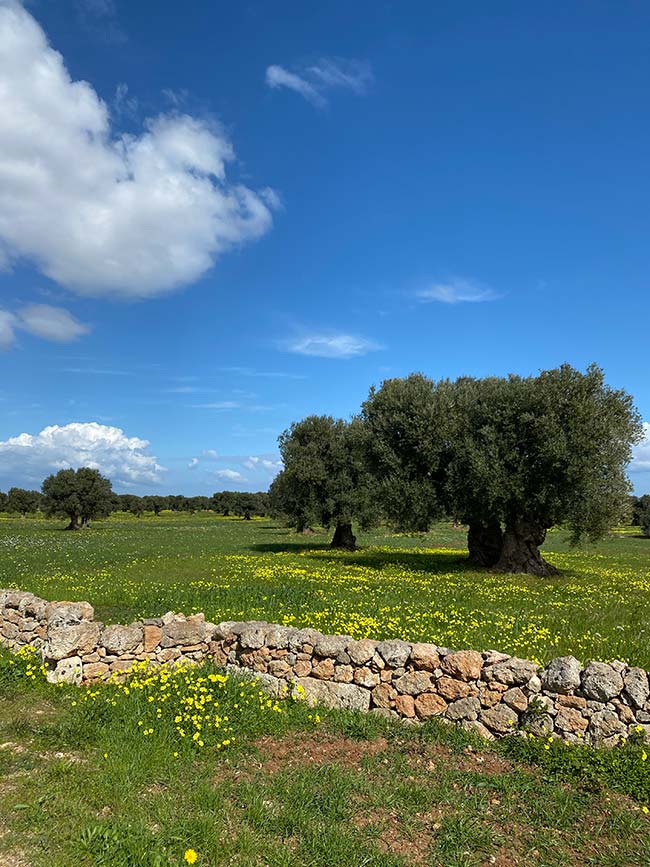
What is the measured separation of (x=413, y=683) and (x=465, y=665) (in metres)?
0.85

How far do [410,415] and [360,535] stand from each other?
3798 centimetres

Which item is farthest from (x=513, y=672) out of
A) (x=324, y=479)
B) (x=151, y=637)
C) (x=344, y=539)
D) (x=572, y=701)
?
(x=344, y=539)

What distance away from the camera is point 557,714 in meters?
7.46

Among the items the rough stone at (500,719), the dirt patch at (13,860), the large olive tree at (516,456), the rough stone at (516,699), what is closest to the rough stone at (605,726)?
the rough stone at (516,699)

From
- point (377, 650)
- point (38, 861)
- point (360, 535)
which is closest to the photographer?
point (38, 861)

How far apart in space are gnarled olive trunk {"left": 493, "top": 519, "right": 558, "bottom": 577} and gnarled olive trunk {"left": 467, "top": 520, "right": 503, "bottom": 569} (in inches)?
82.0

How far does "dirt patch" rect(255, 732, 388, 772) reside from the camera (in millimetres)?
6887

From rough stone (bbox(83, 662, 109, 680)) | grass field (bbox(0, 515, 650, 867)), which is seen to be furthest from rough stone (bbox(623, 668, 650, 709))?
rough stone (bbox(83, 662, 109, 680))

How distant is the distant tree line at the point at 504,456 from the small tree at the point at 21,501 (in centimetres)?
10264

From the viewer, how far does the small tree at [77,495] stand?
70000mm

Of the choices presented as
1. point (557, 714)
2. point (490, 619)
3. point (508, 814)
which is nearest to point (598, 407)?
point (490, 619)

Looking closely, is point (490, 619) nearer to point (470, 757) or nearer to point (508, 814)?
point (470, 757)

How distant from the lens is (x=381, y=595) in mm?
18125

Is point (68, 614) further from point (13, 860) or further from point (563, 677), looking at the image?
point (563, 677)
